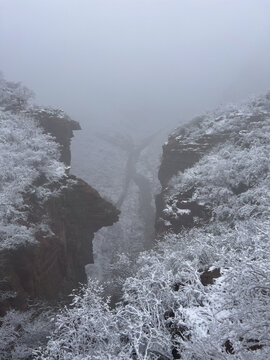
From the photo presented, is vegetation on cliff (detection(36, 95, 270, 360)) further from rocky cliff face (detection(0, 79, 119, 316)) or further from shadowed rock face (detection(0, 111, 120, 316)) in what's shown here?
rocky cliff face (detection(0, 79, 119, 316))

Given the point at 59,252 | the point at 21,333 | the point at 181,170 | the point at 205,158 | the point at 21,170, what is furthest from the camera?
the point at 181,170

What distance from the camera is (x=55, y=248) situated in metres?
21.5

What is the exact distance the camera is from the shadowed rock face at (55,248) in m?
18.4

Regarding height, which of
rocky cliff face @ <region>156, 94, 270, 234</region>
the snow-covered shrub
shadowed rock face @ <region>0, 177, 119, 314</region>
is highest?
rocky cliff face @ <region>156, 94, 270, 234</region>

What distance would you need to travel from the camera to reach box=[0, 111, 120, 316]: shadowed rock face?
18422mm

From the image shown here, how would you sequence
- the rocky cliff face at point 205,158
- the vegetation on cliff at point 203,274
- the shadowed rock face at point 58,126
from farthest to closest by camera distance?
the shadowed rock face at point 58,126
the rocky cliff face at point 205,158
the vegetation on cliff at point 203,274

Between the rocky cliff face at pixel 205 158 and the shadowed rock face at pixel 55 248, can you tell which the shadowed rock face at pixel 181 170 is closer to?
the rocky cliff face at pixel 205 158

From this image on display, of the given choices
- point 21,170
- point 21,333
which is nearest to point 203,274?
point 21,333

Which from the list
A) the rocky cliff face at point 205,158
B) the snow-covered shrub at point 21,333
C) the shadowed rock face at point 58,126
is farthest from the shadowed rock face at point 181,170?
the snow-covered shrub at point 21,333

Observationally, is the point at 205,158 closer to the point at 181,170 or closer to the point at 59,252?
the point at 181,170

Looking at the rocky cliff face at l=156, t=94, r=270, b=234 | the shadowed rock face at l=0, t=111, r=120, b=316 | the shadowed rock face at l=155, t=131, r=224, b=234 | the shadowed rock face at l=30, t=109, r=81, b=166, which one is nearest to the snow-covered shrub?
the shadowed rock face at l=0, t=111, r=120, b=316

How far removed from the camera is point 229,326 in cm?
688

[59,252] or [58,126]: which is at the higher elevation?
[58,126]

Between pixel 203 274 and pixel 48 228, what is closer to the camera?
pixel 203 274
